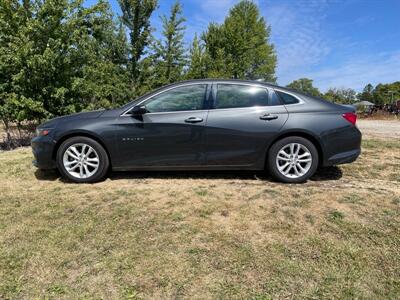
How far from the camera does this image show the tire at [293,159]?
4.79 m

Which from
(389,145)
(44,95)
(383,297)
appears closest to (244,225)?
(383,297)

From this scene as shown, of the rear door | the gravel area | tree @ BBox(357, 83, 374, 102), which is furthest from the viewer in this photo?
tree @ BBox(357, 83, 374, 102)

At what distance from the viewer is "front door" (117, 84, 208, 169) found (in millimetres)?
4770

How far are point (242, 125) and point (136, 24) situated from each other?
44.0ft

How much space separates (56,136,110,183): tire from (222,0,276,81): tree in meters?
18.1

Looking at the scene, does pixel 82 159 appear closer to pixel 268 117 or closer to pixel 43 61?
pixel 268 117

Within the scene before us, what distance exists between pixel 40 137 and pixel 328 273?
4.10m

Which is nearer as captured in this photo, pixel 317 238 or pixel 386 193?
pixel 317 238

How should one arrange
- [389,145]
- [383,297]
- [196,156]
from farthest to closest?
[389,145] → [196,156] → [383,297]

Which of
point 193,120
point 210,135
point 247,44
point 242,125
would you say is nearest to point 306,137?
point 242,125

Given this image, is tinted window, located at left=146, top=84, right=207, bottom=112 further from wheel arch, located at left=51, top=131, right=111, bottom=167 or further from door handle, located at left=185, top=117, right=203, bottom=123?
wheel arch, located at left=51, top=131, right=111, bottom=167

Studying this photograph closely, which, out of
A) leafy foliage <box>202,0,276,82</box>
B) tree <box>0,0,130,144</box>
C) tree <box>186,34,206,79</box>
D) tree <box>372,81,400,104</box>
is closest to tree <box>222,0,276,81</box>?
leafy foliage <box>202,0,276,82</box>

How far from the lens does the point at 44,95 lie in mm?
9461

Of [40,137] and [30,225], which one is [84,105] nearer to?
[40,137]
